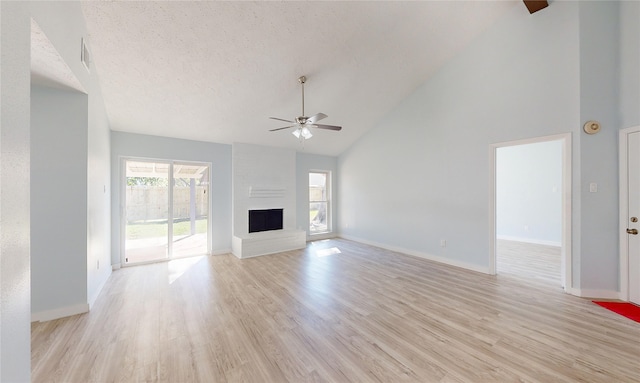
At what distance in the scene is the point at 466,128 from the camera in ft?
13.9

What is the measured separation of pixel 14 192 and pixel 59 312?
2436mm

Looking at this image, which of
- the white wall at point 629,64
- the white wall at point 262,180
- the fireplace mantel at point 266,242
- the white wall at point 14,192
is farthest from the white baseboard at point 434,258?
the white wall at point 14,192

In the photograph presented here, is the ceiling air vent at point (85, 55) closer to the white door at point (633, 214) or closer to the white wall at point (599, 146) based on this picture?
the white wall at point (599, 146)

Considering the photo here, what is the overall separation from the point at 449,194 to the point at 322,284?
2997 millimetres

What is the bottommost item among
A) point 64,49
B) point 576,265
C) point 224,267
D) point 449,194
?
point 224,267

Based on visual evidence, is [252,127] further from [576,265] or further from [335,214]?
[576,265]

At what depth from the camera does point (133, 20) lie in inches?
102

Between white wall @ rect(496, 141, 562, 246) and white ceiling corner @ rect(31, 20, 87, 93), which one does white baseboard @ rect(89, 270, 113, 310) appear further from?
white wall @ rect(496, 141, 562, 246)

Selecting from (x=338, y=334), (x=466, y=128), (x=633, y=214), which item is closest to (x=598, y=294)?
(x=633, y=214)

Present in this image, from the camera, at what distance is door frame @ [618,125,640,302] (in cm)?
293

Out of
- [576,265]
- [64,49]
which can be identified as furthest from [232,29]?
[576,265]

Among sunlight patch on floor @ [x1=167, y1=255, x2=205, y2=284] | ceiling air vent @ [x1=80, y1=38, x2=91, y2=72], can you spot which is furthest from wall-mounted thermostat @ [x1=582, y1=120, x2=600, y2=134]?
sunlight patch on floor @ [x1=167, y1=255, x2=205, y2=284]

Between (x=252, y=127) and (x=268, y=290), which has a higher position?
(x=252, y=127)

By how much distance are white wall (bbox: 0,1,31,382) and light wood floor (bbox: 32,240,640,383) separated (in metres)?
0.91
